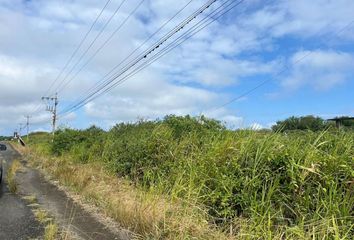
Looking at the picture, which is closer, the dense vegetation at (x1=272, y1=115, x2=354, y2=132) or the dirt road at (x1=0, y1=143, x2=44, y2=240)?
the dirt road at (x1=0, y1=143, x2=44, y2=240)

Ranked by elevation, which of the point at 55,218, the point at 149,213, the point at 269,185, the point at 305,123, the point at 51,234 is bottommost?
the point at 51,234

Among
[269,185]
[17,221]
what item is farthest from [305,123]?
[17,221]

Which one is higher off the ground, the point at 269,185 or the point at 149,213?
the point at 269,185

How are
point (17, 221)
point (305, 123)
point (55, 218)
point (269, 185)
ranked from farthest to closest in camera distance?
1. point (305, 123)
2. point (55, 218)
3. point (17, 221)
4. point (269, 185)

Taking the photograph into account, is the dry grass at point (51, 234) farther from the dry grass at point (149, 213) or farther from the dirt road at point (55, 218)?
the dry grass at point (149, 213)

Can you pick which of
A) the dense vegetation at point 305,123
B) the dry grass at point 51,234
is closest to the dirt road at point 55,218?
the dry grass at point 51,234

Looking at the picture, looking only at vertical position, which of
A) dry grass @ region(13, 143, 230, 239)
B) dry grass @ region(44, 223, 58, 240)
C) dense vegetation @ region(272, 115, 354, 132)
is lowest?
dry grass @ region(44, 223, 58, 240)

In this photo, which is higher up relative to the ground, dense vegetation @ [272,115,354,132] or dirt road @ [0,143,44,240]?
dense vegetation @ [272,115,354,132]

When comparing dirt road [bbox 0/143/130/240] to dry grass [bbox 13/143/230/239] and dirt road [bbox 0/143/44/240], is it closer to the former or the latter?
dirt road [bbox 0/143/44/240]

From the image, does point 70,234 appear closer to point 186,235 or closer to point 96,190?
point 186,235

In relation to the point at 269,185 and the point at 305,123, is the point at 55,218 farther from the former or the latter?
the point at 305,123

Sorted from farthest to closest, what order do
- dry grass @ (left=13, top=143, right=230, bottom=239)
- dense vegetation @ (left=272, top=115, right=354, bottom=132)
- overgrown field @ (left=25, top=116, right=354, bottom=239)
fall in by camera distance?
dense vegetation @ (left=272, top=115, right=354, bottom=132) → dry grass @ (left=13, top=143, right=230, bottom=239) → overgrown field @ (left=25, top=116, right=354, bottom=239)

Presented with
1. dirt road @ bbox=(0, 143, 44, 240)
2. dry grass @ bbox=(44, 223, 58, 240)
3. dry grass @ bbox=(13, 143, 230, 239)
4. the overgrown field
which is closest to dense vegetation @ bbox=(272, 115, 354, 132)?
the overgrown field

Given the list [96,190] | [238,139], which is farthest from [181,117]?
[238,139]
